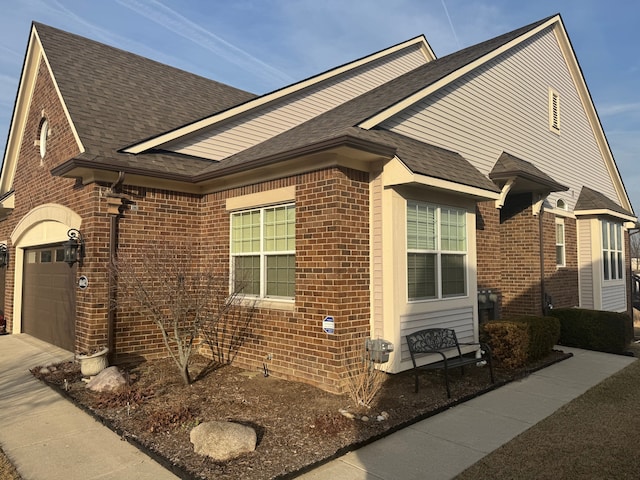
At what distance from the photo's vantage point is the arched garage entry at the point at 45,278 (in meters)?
9.45

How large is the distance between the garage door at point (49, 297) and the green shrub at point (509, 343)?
8195mm

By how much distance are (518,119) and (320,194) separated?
24.6 ft

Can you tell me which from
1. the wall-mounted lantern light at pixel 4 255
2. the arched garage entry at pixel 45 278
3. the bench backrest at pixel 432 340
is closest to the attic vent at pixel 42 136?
the arched garage entry at pixel 45 278

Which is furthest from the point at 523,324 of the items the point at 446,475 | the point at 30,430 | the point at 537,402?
the point at 30,430

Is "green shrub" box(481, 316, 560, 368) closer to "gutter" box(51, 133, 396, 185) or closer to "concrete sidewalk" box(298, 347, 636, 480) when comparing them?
"concrete sidewalk" box(298, 347, 636, 480)

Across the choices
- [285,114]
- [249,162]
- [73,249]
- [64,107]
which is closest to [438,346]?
[249,162]

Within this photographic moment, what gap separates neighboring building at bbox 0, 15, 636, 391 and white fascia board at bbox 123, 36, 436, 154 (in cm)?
4

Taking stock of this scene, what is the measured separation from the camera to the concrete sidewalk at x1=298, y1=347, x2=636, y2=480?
4285 millimetres

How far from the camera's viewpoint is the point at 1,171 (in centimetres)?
1444

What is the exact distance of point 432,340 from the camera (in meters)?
7.43

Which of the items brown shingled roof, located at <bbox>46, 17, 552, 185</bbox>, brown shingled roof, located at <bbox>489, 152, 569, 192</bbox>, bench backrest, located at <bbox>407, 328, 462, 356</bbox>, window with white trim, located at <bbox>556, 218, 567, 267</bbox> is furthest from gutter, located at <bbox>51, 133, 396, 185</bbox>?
window with white trim, located at <bbox>556, 218, 567, 267</bbox>

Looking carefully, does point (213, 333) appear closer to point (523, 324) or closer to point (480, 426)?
point (480, 426)

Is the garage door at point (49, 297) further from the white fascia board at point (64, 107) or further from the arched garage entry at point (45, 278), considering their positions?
the white fascia board at point (64, 107)

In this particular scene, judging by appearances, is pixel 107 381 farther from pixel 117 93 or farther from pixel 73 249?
pixel 117 93
